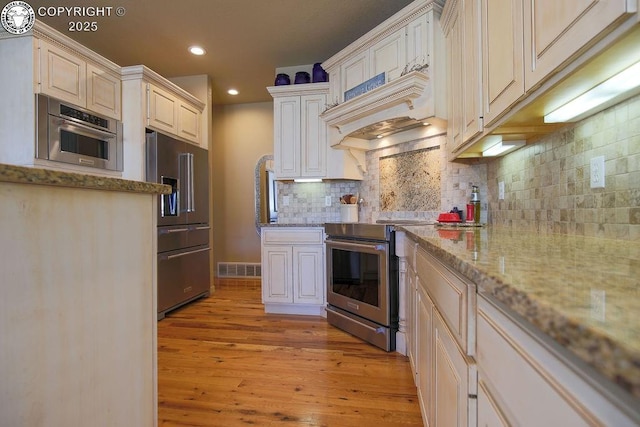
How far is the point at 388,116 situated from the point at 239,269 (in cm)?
334

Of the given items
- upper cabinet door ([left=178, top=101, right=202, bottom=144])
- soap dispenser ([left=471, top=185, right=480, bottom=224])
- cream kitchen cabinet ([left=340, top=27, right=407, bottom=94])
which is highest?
cream kitchen cabinet ([left=340, top=27, right=407, bottom=94])

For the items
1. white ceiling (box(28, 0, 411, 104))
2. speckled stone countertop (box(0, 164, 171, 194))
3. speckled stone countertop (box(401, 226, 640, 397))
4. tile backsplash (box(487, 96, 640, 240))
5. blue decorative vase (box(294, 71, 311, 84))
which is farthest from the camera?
blue decorative vase (box(294, 71, 311, 84))

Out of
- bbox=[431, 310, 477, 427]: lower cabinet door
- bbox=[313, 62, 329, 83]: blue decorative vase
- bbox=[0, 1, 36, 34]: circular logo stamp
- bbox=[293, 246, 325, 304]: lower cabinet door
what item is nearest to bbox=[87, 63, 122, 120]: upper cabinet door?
bbox=[0, 1, 36, 34]: circular logo stamp

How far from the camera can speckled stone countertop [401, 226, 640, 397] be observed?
0.87 feet

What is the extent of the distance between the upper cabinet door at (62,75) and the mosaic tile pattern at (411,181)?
9.08 feet

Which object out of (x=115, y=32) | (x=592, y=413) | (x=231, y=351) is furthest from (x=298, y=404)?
(x=115, y=32)

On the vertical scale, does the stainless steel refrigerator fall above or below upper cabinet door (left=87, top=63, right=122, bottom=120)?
below

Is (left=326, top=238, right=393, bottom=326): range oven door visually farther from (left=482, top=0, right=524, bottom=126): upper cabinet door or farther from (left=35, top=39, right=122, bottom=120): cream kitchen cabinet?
(left=35, top=39, right=122, bottom=120): cream kitchen cabinet

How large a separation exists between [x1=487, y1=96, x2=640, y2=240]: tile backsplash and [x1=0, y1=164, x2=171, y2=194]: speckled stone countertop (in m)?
1.49

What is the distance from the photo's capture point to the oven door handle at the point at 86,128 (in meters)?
2.60

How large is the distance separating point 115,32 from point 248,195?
2.48 metres

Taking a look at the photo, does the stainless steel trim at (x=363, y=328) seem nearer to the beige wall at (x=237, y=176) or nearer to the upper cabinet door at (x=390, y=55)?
the upper cabinet door at (x=390, y=55)

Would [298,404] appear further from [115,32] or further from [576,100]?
[115,32]

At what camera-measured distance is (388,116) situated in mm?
2609
